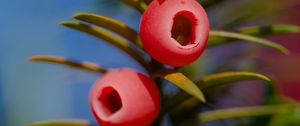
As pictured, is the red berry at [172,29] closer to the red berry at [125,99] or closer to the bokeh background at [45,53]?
the red berry at [125,99]

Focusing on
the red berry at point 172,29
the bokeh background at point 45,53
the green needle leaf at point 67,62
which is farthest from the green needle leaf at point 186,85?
the bokeh background at point 45,53

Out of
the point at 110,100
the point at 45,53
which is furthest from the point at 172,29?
the point at 45,53

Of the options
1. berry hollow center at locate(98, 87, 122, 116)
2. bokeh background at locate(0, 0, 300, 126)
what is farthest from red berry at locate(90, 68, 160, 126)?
bokeh background at locate(0, 0, 300, 126)

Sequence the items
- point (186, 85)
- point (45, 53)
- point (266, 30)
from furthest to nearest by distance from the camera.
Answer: point (45, 53) < point (266, 30) < point (186, 85)

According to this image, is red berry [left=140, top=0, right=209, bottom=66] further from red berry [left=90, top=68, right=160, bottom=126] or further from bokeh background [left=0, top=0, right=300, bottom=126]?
bokeh background [left=0, top=0, right=300, bottom=126]

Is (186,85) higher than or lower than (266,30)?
lower

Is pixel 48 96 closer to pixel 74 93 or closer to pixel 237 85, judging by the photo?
pixel 74 93

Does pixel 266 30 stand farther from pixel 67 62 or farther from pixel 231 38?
pixel 67 62
